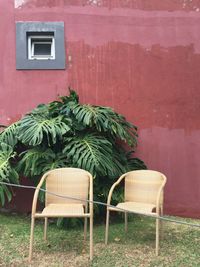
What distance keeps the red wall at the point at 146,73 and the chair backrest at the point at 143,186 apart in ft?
3.24

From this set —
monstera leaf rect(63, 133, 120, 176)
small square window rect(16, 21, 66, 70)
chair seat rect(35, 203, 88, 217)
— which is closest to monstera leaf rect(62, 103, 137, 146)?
monstera leaf rect(63, 133, 120, 176)

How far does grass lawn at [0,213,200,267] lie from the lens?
3545 millimetres

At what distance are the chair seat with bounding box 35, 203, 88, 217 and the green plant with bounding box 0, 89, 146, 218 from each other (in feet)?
1.92

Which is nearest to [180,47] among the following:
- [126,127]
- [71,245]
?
[126,127]

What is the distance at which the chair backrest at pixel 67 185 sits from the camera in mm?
4043

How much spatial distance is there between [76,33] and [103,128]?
150 cm

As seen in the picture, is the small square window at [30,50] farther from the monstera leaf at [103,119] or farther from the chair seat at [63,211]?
the chair seat at [63,211]

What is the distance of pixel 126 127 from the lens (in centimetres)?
511

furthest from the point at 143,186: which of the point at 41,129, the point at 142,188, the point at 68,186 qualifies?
the point at 41,129

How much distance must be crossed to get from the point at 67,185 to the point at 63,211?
481 millimetres

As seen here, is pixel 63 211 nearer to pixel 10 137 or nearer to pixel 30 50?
pixel 10 137

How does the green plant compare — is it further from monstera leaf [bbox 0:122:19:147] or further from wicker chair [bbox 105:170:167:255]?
wicker chair [bbox 105:170:167:255]

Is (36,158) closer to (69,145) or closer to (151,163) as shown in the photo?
(69,145)

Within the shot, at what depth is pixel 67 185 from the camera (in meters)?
4.08
